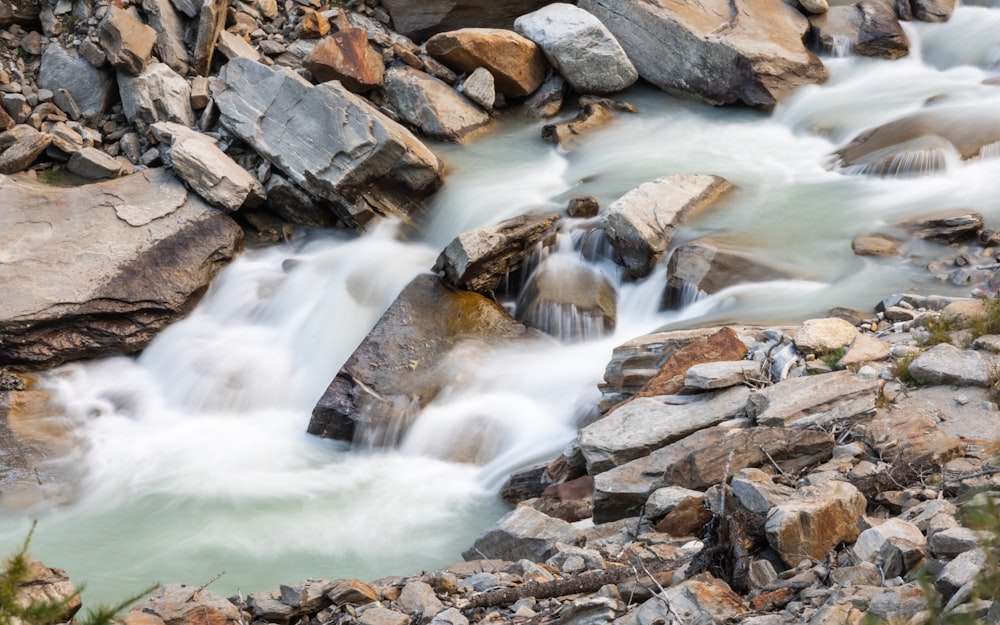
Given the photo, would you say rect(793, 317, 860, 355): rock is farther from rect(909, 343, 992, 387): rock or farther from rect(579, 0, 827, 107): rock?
rect(579, 0, 827, 107): rock

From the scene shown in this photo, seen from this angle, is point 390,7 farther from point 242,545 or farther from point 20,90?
point 242,545

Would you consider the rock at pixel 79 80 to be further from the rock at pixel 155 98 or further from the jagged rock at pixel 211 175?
the jagged rock at pixel 211 175

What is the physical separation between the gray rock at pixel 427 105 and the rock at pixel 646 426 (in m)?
6.34

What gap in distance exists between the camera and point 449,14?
13.0m

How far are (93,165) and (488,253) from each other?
4.46m

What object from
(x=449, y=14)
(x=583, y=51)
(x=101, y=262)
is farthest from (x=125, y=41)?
(x=583, y=51)

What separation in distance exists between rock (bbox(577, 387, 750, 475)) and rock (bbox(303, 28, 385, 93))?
22.0ft

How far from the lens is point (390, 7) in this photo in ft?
Answer: 42.6

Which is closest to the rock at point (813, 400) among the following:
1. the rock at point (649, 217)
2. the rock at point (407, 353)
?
the rock at point (407, 353)

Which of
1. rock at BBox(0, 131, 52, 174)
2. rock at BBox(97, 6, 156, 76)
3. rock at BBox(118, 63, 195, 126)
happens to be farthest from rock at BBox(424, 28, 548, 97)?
rock at BBox(0, 131, 52, 174)

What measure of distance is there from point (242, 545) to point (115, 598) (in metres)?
0.81

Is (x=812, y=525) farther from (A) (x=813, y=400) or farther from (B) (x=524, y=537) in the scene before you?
(B) (x=524, y=537)

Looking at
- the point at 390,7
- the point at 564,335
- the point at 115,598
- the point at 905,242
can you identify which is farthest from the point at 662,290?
the point at 390,7

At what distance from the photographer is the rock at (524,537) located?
502cm
